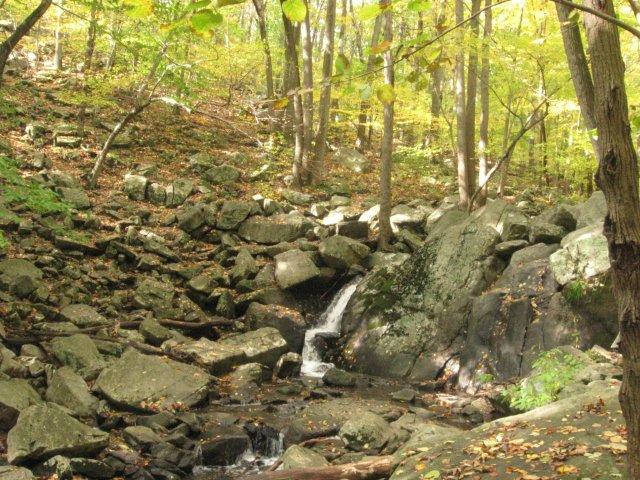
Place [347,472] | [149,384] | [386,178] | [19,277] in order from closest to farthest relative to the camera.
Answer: [347,472], [149,384], [19,277], [386,178]

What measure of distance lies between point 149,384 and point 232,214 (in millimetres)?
7547

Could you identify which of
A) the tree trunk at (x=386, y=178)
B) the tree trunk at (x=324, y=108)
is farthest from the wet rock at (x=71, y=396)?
the tree trunk at (x=324, y=108)

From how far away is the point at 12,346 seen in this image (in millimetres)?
8328

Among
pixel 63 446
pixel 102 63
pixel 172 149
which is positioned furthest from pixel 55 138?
pixel 63 446

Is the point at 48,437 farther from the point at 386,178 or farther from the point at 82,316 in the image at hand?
the point at 386,178

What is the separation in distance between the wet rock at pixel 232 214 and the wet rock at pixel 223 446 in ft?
27.0

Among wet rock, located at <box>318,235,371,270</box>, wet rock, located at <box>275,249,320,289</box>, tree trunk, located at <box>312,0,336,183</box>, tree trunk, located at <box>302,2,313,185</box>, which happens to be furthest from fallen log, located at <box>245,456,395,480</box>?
tree trunk, located at <box>312,0,336,183</box>

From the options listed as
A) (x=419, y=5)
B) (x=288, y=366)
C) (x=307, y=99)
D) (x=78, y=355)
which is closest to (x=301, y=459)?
(x=78, y=355)

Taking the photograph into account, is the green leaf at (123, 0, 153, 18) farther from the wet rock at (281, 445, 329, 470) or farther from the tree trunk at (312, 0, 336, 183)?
the tree trunk at (312, 0, 336, 183)

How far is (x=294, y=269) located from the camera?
43.6 feet

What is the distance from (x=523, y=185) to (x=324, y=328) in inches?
553

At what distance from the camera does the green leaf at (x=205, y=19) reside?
1.83m

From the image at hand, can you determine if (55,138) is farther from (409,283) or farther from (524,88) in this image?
(524,88)

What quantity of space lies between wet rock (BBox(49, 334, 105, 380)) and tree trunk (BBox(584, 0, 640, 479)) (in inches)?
312
